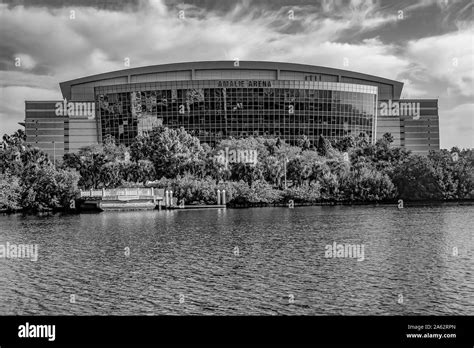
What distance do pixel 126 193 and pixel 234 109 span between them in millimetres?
37623

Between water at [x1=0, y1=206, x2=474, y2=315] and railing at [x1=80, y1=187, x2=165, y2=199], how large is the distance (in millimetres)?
25423

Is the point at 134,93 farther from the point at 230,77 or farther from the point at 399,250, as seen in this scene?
the point at 399,250

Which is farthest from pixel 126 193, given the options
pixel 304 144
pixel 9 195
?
pixel 304 144

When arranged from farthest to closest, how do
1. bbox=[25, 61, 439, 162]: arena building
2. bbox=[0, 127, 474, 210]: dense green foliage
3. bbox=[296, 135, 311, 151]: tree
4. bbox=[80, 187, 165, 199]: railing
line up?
→ 1. bbox=[25, 61, 439, 162]: arena building
2. bbox=[296, 135, 311, 151]: tree
3. bbox=[80, 187, 165, 199]: railing
4. bbox=[0, 127, 474, 210]: dense green foliage

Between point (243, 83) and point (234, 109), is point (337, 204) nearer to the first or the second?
point (234, 109)

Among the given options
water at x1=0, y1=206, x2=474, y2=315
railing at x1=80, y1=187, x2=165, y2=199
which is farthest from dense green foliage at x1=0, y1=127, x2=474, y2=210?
water at x1=0, y1=206, x2=474, y2=315

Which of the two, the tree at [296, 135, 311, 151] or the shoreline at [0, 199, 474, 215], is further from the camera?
the tree at [296, 135, 311, 151]

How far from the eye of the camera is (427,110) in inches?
4806

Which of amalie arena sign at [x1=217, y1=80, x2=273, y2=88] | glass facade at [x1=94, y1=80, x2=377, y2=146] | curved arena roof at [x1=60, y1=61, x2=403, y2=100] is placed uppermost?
curved arena roof at [x1=60, y1=61, x2=403, y2=100]

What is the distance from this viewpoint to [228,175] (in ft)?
250

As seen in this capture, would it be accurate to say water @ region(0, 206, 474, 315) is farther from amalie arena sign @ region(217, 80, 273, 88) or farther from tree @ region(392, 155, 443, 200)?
amalie arena sign @ region(217, 80, 273, 88)

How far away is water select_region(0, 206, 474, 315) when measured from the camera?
20.5 m
